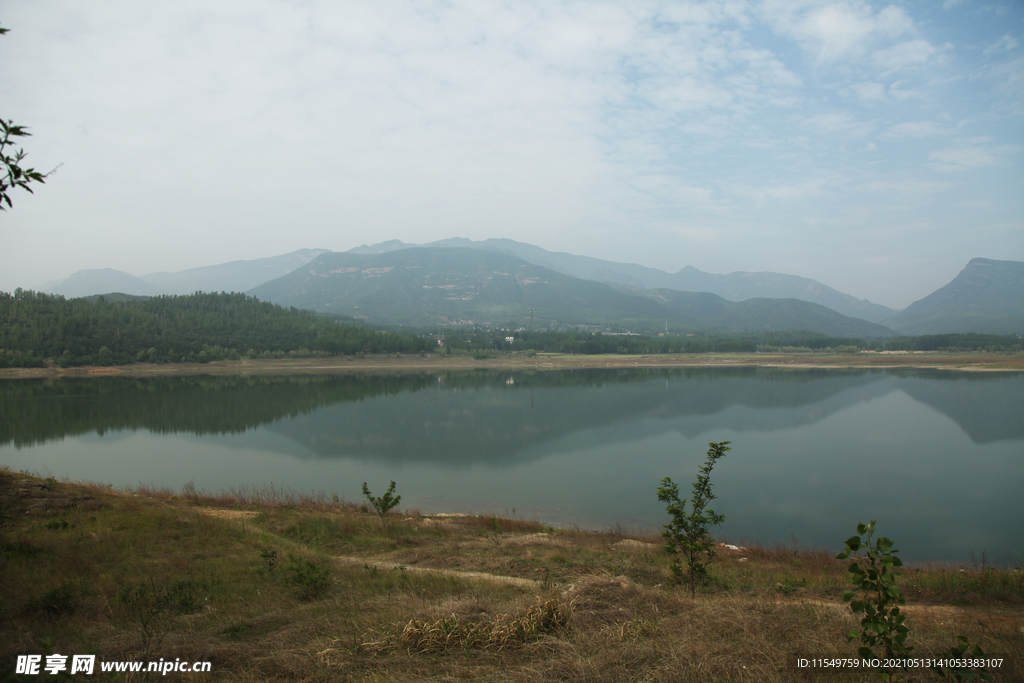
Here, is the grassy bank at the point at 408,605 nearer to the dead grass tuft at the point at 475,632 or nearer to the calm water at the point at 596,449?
the dead grass tuft at the point at 475,632

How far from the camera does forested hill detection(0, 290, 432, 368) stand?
200ft

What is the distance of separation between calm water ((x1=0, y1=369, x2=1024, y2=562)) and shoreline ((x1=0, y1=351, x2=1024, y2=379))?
16797 millimetres

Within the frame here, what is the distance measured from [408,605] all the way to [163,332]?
86103 millimetres

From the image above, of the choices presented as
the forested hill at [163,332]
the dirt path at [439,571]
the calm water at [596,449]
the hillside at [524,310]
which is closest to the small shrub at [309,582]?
the dirt path at [439,571]

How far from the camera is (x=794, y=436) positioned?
81.3 feet

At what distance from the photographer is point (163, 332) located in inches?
2933

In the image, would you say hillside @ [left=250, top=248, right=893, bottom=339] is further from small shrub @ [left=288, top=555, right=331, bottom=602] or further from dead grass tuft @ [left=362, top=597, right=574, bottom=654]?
dead grass tuft @ [left=362, top=597, right=574, bottom=654]

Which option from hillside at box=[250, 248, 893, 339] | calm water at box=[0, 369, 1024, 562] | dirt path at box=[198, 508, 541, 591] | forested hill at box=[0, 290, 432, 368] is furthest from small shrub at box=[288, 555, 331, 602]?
hillside at box=[250, 248, 893, 339]

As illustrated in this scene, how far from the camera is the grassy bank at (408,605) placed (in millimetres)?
3441

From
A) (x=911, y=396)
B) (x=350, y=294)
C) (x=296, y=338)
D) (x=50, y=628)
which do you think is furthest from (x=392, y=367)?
(x=350, y=294)

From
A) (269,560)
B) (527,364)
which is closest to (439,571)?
(269,560)

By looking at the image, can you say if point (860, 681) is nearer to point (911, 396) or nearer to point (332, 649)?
point (332, 649)

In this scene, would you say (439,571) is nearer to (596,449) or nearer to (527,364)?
(596,449)

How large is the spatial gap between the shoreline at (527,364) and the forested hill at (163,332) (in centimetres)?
229
